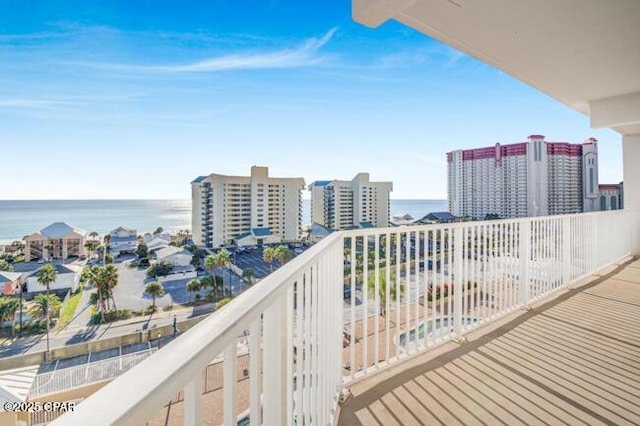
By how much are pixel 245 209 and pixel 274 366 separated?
974 inches

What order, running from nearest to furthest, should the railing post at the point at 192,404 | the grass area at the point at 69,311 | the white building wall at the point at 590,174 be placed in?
the railing post at the point at 192,404 < the grass area at the point at 69,311 < the white building wall at the point at 590,174

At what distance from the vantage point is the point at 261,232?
78.8 feet

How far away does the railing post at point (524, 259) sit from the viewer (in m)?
3.02

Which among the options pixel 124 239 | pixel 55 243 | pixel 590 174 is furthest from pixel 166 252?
pixel 590 174

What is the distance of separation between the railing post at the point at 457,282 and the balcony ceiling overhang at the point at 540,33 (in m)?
1.62

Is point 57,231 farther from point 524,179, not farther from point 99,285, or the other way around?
point 524,179

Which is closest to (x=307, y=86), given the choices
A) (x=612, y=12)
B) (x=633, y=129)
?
(x=633, y=129)

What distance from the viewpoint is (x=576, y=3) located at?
2.19 m

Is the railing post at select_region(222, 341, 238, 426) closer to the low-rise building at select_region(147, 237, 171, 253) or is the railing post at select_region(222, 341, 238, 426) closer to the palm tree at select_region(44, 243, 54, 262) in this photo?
the palm tree at select_region(44, 243, 54, 262)

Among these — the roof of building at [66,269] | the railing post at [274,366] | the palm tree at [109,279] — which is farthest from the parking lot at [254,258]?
the railing post at [274,366]

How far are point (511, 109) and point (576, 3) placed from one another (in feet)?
51.9

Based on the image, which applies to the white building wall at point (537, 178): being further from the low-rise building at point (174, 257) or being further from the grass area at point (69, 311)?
the grass area at point (69, 311)

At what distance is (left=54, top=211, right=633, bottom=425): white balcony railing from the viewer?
1.26ft

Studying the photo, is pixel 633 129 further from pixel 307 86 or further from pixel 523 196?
pixel 523 196
